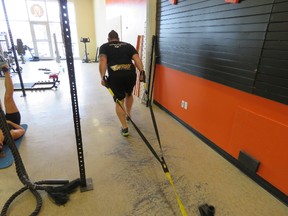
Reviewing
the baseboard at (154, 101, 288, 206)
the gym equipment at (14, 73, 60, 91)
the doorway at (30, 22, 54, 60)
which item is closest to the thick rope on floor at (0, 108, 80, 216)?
the baseboard at (154, 101, 288, 206)

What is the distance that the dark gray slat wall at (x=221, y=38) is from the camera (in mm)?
1715

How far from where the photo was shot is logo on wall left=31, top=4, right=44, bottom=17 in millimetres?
10047

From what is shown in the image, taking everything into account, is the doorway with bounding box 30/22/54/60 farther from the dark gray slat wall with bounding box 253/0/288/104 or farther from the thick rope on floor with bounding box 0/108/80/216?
the dark gray slat wall with bounding box 253/0/288/104

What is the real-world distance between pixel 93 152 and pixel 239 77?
1871 millimetres

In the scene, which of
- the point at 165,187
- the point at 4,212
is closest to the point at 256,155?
the point at 165,187

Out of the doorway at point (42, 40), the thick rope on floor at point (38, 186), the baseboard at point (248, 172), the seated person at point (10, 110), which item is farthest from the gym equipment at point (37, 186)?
the doorway at point (42, 40)

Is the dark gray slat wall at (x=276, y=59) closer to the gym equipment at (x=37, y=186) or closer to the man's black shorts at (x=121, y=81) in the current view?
the man's black shorts at (x=121, y=81)

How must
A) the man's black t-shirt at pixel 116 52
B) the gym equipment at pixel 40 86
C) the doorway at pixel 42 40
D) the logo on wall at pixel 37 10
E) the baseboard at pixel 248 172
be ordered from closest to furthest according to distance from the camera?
the baseboard at pixel 248 172 → the man's black t-shirt at pixel 116 52 → the gym equipment at pixel 40 86 → the logo on wall at pixel 37 10 → the doorway at pixel 42 40

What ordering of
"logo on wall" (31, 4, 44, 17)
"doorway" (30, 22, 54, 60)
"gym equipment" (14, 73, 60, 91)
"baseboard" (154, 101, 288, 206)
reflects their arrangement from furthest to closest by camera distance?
"doorway" (30, 22, 54, 60) → "logo on wall" (31, 4, 44, 17) → "gym equipment" (14, 73, 60, 91) → "baseboard" (154, 101, 288, 206)

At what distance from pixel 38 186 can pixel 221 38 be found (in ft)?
7.77

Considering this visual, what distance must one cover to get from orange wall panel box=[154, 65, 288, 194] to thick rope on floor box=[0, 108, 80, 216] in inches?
67.4

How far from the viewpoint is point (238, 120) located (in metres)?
2.06

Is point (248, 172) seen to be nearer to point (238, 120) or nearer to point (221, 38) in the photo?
point (238, 120)

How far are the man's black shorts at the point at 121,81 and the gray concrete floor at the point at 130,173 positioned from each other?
633 mm
